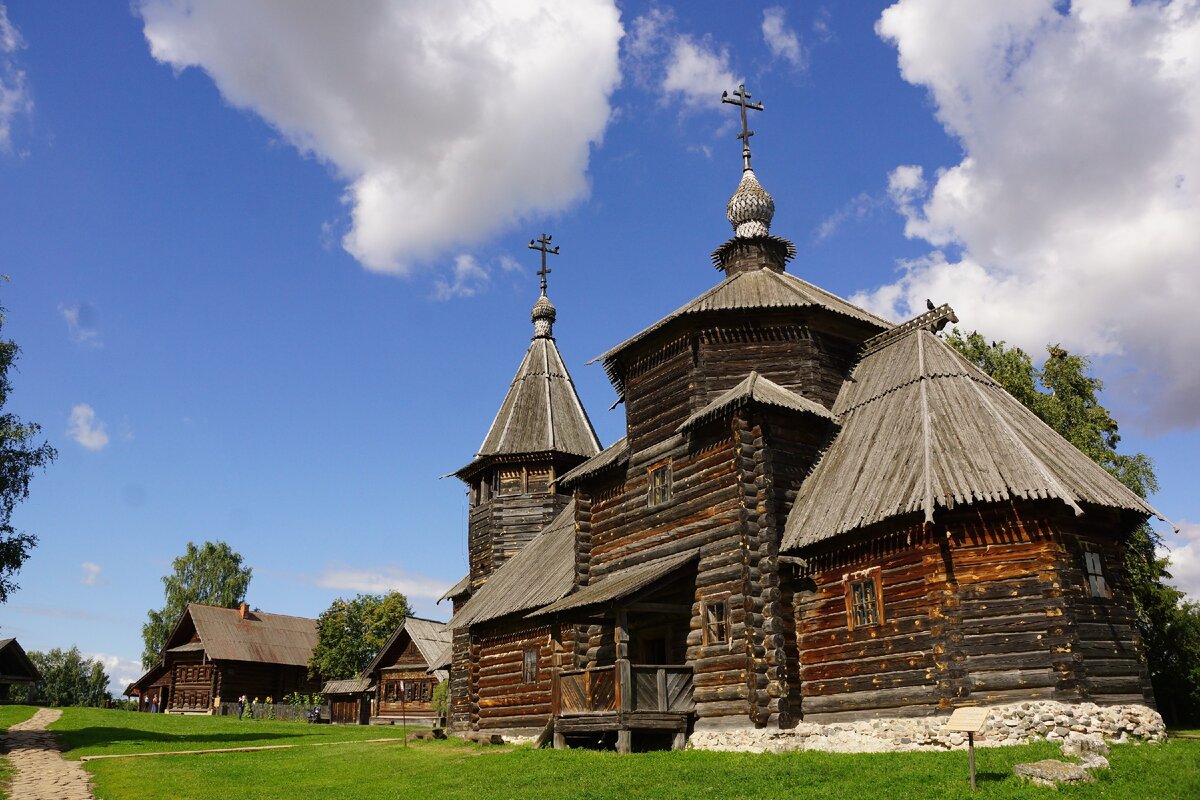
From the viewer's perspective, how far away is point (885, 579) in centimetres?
1711

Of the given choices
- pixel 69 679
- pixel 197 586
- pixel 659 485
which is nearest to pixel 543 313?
pixel 659 485

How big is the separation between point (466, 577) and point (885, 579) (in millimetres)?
24628

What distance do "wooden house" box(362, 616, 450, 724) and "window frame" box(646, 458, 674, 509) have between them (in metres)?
29.6

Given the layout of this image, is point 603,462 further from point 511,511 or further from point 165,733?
point 165,733

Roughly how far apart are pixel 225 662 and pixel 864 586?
48889 millimetres

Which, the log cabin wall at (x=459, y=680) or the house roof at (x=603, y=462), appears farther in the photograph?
the log cabin wall at (x=459, y=680)

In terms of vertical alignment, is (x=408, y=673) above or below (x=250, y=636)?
below

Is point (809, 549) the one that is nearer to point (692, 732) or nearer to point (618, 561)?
point (692, 732)

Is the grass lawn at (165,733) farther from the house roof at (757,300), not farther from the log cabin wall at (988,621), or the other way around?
the log cabin wall at (988,621)

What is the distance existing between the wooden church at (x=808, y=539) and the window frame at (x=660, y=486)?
0.19 feet

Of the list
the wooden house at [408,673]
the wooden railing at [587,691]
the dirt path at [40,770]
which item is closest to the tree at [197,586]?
the wooden house at [408,673]

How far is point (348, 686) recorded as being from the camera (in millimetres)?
54875

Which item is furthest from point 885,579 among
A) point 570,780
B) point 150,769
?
point 150,769

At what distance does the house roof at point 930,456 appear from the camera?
640 inches
